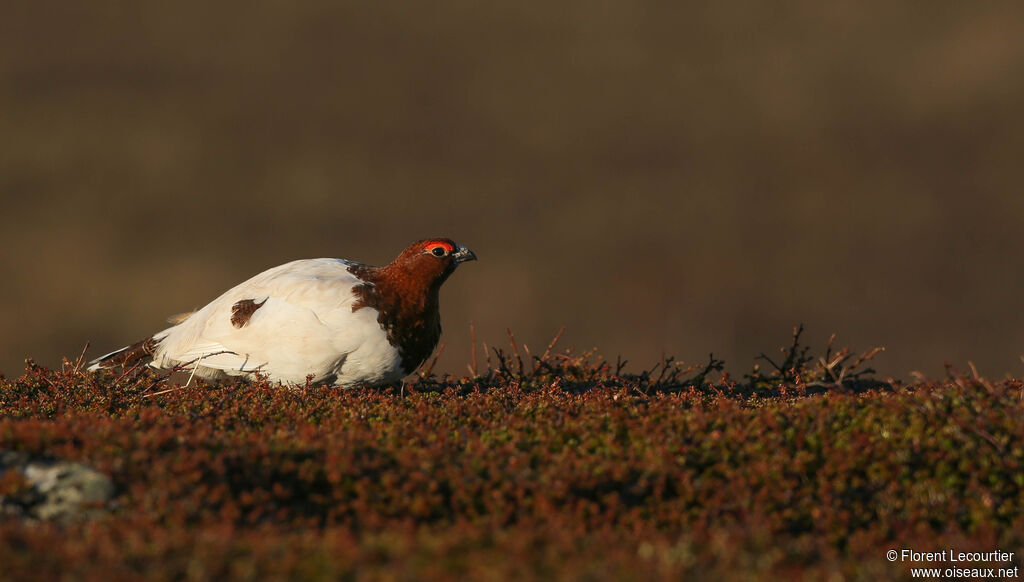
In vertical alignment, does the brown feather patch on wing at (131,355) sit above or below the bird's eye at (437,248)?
below

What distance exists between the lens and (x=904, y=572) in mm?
3979

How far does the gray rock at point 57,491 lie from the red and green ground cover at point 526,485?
0.08 meters

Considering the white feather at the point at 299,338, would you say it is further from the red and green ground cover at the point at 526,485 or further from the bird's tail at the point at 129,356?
the red and green ground cover at the point at 526,485

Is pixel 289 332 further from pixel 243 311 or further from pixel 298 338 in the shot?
pixel 243 311

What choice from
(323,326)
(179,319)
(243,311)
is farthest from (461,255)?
(179,319)

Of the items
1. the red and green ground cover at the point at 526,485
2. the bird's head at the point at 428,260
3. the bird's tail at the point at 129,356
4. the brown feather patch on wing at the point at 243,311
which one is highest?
the bird's head at the point at 428,260

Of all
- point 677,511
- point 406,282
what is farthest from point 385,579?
point 406,282

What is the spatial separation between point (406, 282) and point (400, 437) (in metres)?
2.49

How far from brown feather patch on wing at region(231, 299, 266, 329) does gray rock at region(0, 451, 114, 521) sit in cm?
331

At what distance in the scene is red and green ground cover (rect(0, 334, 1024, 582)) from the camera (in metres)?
3.69

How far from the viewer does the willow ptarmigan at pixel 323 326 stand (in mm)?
7637

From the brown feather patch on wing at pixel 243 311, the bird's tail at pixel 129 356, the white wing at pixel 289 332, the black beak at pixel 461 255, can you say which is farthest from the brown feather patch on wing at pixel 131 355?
the black beak at pixel 461 255

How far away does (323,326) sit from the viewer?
764cm

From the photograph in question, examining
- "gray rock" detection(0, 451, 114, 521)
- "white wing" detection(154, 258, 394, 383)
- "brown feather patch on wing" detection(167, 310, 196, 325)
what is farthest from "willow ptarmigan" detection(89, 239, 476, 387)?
"gray rock" detection(0, 451, 114, 521)
